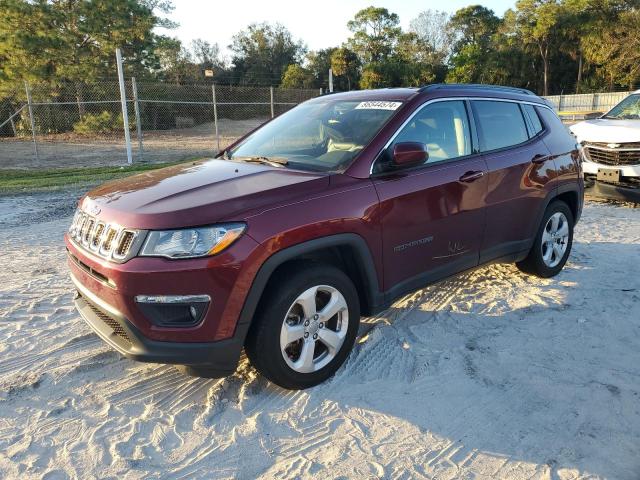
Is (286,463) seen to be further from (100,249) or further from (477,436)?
(100,249)

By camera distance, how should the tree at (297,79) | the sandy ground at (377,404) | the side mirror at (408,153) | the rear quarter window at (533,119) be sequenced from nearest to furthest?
the sandy ground at (377,404) < the side mirror at (408,153) < the rear quarter window at (533,119) < the tree at (297,79)

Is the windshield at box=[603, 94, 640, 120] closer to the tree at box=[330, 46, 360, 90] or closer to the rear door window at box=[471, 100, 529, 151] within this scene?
the rear door window at box=[471, 100, 529, 151]

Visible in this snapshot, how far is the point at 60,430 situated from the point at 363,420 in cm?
165

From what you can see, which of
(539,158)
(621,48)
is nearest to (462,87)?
(539,158)

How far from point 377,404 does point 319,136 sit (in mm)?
1945

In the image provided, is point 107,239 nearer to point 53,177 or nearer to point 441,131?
point 441,131

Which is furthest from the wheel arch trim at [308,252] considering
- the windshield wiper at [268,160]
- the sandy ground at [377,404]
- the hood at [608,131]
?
the hood at [608,131]

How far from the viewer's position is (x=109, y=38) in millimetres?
28266

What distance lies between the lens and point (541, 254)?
4828 mm

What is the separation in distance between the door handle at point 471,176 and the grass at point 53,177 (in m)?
9.12

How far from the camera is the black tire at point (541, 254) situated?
477 cm

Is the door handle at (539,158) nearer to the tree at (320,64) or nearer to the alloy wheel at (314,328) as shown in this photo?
the alloy wheel at (314,328)

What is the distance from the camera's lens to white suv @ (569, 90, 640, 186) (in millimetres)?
7875

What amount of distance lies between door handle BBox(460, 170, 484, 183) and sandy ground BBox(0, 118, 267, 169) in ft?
45.6
